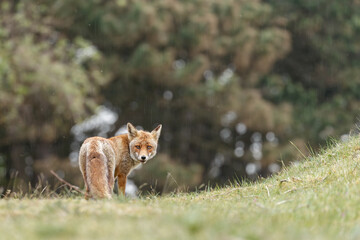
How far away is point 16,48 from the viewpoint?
14.7m

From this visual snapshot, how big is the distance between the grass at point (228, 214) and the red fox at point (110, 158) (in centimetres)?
74

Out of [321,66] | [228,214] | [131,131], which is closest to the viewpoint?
[228,214]

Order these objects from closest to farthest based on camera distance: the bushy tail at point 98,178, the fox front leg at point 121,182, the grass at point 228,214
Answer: the grass at point 228,214 < the bushy tail at point 98,178 < the fox front leg at point 121,182

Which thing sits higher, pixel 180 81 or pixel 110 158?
pixel 110 158

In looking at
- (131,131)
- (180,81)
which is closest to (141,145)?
(131,131)

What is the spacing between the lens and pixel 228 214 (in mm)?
5070

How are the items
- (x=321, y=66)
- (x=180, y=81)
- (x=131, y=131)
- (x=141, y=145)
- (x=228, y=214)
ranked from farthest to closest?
1. (x=321, y=66)
2. (x=180, y=81)
3. (x=131, y=131)
4. (x=141, y=145)
5. (x=228, y=214)

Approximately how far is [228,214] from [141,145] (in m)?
3.08

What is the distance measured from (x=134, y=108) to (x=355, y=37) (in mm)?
10350

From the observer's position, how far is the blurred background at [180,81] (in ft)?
52.5

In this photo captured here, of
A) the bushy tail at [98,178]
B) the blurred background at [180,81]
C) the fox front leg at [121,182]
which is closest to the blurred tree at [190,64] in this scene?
the blurred background at [180,81]

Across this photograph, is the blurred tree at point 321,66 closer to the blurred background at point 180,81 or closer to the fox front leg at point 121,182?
the blurred background at point 180,81

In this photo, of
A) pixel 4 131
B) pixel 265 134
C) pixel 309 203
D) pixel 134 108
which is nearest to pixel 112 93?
pixel 134 108

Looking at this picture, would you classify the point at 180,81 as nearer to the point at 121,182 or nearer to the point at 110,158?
the point at 121,182
